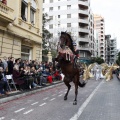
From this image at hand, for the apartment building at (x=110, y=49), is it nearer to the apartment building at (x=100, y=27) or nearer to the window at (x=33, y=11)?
the apartment building at (x=100, y=27)

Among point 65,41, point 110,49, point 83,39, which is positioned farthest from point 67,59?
point 110,49

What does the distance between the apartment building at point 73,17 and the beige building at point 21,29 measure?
150 ft

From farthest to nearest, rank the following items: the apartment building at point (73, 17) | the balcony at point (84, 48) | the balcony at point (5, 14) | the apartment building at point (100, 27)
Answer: the apartment building at point (100, 27) < the balcony at point (84, 48) < the apartment building at point (73, 17) < the balcony at point (5, 14)

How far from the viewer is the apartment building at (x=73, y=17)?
7650cm

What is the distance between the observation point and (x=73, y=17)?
76812 mm

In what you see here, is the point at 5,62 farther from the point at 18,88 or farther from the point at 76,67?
the point at 76,67

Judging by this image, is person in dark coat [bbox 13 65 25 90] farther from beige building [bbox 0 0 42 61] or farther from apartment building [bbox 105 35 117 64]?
apartment building [bbox 105 35 117 64]

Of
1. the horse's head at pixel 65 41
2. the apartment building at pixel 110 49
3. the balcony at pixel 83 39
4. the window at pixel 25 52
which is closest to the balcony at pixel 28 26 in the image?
the window at pixel 25 52

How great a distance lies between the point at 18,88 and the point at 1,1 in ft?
24.0

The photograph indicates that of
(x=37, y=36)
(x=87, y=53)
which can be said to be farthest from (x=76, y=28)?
(x=37, y=36)

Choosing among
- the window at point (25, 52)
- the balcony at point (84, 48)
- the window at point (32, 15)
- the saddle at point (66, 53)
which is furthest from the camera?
the balcony at point (84, 48)

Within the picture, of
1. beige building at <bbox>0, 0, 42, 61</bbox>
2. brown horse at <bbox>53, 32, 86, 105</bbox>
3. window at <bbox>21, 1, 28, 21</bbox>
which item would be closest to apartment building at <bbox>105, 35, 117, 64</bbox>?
beige building at <bbox>0, 0, 42, 61</bbox>

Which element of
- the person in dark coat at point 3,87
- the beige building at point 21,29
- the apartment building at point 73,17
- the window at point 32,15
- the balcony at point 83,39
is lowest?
the person in dark coat at point 3,87

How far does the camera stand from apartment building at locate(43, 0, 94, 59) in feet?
251
